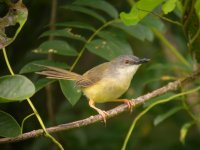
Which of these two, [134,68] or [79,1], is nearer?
[79,1]

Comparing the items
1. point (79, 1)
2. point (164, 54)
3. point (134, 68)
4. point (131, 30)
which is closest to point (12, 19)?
point (79, 1)

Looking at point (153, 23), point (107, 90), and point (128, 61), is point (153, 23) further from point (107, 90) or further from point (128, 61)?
point (107, 90)

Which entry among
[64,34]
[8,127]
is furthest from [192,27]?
[8,127]

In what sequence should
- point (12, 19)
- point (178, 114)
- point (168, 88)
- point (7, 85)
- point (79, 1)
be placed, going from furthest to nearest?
point (178, 114) < point (79, 1) < point (168, 88) < point (12, 19) < point (7, 85)

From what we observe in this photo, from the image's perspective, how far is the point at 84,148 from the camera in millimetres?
4418

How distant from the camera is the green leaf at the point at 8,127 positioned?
243 cm

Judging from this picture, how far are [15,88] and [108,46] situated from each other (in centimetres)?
107

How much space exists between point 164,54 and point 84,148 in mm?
1208

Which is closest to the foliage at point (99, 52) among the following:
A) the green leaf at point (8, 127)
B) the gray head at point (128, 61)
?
the green leaf at point (8, 127)

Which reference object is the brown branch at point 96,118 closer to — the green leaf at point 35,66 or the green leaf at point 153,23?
the green leaf at point 153,23

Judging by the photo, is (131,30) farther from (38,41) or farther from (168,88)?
(38,41)

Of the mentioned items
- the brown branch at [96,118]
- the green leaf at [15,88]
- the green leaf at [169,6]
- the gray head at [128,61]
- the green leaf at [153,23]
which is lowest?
the gray head at [128,61]

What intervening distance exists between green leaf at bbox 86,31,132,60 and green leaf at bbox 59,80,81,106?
0.91 ft

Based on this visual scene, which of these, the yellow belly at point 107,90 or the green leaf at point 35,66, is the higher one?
the green leaf at point 35,66
